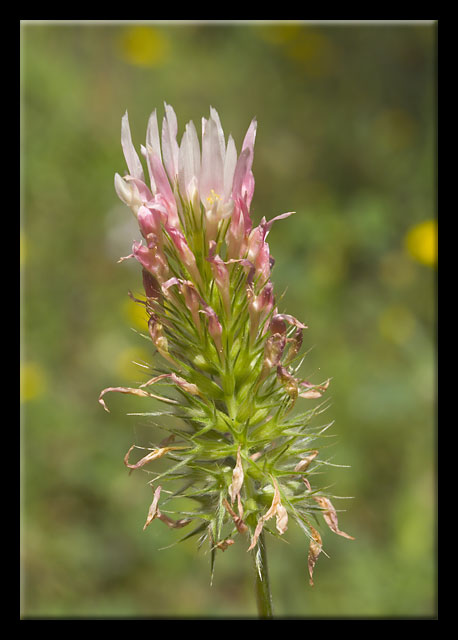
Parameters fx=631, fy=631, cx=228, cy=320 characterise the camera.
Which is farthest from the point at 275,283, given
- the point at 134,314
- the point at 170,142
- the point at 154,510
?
the point at 154,510

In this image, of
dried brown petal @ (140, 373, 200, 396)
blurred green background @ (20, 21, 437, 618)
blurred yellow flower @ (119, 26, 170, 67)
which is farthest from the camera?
blurred yellow flower @ (119, 26, 170, 67)

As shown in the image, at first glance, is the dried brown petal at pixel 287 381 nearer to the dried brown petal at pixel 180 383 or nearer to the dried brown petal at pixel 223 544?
the dried brown petal at pixel 180 383

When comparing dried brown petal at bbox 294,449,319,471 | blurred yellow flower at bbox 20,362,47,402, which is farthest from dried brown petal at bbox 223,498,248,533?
blurred yellow flower at bbox 20,362,47,402

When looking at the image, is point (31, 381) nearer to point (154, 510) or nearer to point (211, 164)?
point (154, 510)

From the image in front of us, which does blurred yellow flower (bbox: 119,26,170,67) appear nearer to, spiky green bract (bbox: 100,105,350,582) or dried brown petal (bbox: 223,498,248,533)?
spiky green bract (bbox: 100,105,350,582)

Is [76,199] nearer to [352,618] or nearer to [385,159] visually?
[385,159]

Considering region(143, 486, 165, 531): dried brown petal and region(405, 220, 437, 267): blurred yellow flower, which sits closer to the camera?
region(143, 486, 165, 531): dried brown petal

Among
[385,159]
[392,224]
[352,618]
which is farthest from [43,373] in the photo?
[385,159]
